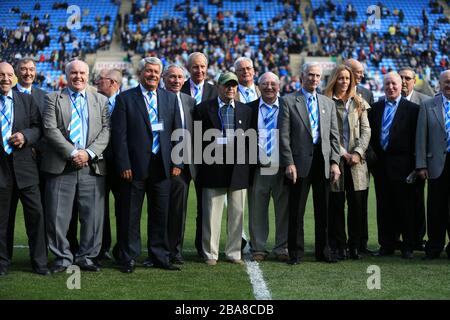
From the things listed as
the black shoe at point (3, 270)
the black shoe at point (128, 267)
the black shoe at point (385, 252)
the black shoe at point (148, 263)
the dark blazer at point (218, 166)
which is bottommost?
the black shoe at point (385, 252)

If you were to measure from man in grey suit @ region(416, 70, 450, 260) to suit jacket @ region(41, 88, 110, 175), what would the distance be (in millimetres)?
3335

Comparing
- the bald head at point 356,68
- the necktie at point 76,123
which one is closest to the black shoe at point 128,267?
the necktie at point 76,123

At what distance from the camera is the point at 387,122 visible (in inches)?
303

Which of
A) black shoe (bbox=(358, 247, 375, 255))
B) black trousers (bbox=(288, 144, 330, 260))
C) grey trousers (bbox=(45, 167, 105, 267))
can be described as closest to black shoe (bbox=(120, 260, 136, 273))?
→ grey trousers (bbox=(45, 167, 105, 267))

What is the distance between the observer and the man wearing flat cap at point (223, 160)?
702 cm

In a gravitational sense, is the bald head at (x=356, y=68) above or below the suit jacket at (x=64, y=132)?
above

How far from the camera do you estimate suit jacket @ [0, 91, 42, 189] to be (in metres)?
6.40

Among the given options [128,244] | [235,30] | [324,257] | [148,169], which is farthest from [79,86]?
[235,30]

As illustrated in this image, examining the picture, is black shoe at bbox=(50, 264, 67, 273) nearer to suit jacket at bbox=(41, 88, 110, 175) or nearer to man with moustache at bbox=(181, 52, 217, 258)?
suit jacket at bbox=(41, 88, 110, 175)

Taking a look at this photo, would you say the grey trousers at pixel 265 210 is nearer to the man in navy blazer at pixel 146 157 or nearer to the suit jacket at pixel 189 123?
the suit jacket at pixel 189 123

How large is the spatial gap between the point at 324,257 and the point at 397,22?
3278cm

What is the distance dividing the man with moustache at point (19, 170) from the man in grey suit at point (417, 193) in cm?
407

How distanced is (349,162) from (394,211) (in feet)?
3.01
